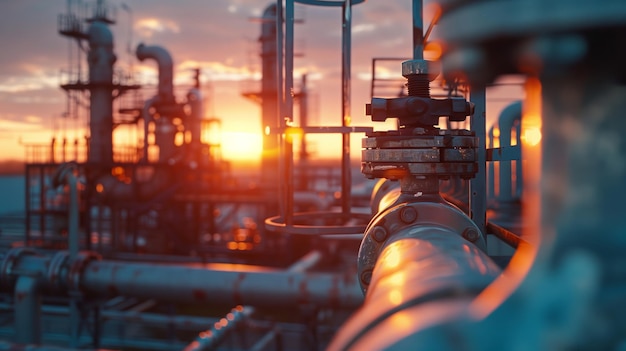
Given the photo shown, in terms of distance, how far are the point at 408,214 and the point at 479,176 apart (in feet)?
4.17

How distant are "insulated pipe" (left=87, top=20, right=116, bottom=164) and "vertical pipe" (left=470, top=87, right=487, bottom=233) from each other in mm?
13666

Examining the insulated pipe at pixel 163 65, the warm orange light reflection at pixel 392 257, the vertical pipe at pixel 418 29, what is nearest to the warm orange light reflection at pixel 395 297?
the warm orange light reflection at pixel 392 257

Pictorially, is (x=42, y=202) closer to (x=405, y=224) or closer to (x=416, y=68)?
(x=416, y=68)

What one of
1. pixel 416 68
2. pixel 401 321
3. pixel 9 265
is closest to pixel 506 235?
pixel 416 68

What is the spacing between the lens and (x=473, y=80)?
515mm

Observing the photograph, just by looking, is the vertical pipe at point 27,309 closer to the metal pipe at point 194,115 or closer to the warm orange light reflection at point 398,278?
the warm orange light reflection at point 398,278

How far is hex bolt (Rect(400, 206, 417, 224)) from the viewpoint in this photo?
1575 mm

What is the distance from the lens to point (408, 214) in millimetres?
1588

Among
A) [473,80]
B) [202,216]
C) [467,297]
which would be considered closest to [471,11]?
[473,80]

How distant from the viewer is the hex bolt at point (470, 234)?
1.54 m

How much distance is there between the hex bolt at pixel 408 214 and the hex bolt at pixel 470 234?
0.14 meters

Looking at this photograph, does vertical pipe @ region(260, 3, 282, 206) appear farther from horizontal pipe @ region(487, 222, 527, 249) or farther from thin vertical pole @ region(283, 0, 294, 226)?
thin vertical pole @ region(283, 0, 294, 226)

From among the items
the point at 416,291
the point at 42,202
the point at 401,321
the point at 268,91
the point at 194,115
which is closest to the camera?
the point at 401,321

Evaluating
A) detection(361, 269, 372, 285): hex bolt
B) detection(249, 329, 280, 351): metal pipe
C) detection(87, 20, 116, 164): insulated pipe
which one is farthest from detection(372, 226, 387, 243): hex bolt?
detection(87, 20, 116, 164): insulated pipe
